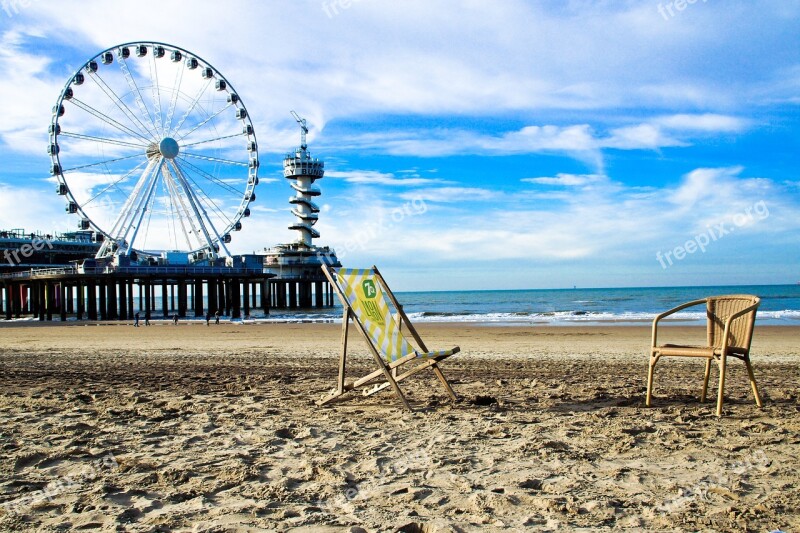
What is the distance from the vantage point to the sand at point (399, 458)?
255 centimetres

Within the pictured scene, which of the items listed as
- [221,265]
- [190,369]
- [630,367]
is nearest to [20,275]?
[221,265]

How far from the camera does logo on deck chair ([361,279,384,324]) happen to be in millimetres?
5142

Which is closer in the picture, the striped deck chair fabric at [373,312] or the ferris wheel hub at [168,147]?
the striped deck chair fabric at [373,312]

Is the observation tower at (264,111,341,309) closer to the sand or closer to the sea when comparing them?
the sea

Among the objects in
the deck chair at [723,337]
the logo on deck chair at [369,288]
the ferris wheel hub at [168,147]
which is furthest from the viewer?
the ferris wheel hub at [168,147]

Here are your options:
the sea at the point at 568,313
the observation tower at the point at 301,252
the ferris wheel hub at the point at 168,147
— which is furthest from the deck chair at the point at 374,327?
the observation tower at the point at 301,252

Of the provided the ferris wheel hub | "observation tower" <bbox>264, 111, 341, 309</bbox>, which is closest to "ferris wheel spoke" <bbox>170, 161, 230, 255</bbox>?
the ferris wheel hub

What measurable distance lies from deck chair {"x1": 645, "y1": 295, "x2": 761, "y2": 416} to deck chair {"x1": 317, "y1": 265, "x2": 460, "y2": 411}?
5.06 ft

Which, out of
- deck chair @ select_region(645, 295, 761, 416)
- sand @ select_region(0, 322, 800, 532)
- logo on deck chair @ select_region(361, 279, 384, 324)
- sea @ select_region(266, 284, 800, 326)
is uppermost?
logo on deck chair @ select_region(361, 279, 384, 324)

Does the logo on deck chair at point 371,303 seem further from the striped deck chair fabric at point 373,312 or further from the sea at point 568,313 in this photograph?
the sea at point 568,313

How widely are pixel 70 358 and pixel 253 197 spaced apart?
2669cm

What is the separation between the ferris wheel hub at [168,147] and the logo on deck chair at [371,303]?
29.0 metres

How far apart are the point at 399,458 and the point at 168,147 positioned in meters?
31.2

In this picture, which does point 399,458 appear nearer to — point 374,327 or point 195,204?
point 374,327
